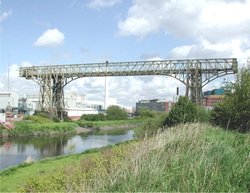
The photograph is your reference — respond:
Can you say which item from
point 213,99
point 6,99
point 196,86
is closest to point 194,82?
point 196,86

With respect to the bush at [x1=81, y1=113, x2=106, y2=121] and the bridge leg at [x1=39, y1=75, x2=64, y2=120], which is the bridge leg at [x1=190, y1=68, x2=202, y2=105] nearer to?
the bridge leg at [x1=39, y1=75, x2=64, y2=120]

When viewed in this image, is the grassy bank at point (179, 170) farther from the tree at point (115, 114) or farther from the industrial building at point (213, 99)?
the tree at point (115, 114)

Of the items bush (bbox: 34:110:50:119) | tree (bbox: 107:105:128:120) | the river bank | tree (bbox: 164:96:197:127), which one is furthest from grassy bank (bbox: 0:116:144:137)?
tree (bbox: 164:96:197:127)

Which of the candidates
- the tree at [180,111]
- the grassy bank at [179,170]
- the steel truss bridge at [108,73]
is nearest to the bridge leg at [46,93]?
the steel truss bridge at [108,73]

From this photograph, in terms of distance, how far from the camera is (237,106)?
40969mm

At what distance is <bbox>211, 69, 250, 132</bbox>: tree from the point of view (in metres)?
40.2

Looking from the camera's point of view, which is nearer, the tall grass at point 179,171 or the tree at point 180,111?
the tall grass at point 179,171

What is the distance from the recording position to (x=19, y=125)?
70.1 m

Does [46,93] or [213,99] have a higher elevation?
[46,93]

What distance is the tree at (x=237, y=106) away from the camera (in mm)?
40175

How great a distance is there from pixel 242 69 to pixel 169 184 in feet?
121

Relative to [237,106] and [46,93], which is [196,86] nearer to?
[46,93]

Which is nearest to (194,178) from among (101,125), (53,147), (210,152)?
(210,152)

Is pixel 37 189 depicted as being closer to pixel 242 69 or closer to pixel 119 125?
pixel 242 69
